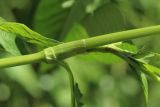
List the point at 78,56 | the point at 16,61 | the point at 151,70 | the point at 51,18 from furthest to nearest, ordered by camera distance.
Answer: the point at 51,18 < the point at 78,56 < the point at 151,70 < the point at 16,61

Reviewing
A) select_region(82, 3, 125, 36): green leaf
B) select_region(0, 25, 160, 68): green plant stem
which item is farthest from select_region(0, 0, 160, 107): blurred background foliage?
select_region(0, 25, 160, 68): green plant stem

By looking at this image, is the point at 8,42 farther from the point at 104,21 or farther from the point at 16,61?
the point at 104,21

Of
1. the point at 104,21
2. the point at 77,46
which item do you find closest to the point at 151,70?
the point at 77,46

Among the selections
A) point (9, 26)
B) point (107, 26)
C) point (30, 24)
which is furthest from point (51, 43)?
point (30, 24)

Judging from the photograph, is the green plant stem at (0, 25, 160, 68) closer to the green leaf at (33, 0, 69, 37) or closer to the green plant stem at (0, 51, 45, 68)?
the green plant stem at (0, 51, 45, 68)

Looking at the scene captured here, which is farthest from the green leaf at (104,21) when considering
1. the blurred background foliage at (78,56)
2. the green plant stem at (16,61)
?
the green plant stem at (16,61)
